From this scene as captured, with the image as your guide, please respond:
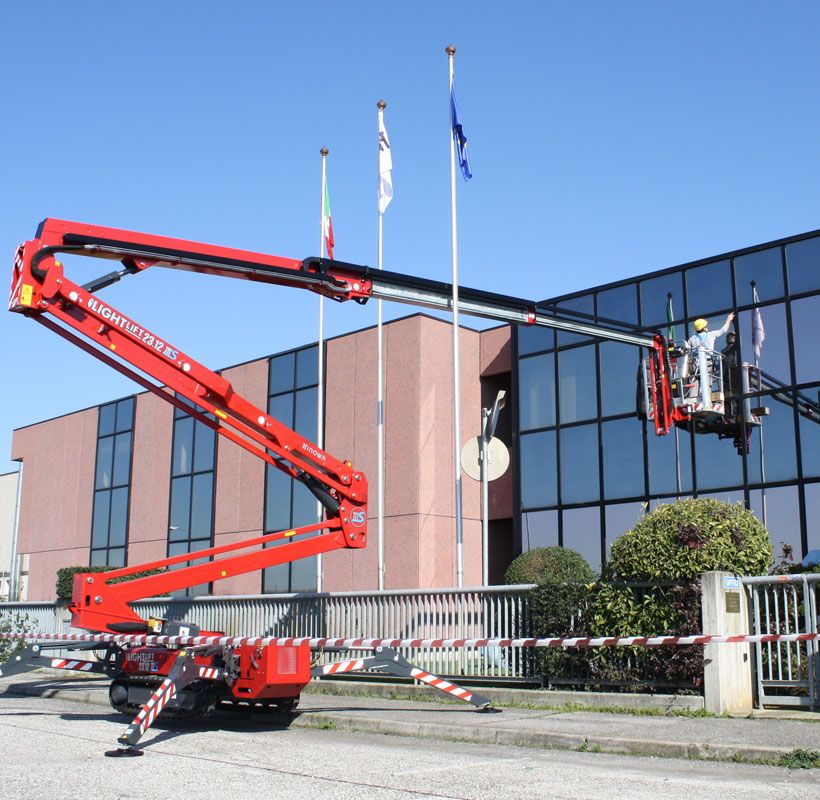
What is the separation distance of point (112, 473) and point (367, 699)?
2486 cm

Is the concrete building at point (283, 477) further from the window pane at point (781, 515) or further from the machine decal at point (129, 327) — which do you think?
the machine decal at point (129, 327)

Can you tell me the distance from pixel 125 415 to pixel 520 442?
56.8 feet

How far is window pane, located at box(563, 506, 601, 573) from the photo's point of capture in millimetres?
23531

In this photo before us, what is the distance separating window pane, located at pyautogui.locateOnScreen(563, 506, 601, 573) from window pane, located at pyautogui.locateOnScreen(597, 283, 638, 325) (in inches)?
181

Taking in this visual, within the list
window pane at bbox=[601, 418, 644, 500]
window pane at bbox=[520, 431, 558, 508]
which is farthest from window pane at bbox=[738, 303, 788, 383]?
window pane at bbox=[520, 431, 558, 508]

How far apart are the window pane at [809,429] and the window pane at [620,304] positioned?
14.6ft

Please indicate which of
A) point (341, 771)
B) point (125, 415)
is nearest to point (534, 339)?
point (125, 415)

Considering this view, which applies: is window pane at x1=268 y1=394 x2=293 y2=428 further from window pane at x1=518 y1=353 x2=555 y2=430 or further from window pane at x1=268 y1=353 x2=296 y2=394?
window pane at x1=518 y1=353 x2=555 y2=430

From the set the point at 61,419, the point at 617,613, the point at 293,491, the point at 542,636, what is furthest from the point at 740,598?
the point at 61,419

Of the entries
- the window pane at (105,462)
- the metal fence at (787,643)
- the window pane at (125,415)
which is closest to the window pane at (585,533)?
the metal fence at (787,643)

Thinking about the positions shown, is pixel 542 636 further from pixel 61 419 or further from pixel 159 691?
pixel 61 419

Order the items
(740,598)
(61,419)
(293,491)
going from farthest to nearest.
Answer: (61,419) → (293,491) → (740,598)

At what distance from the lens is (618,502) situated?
23328 mm

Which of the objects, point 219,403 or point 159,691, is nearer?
point 159,691
